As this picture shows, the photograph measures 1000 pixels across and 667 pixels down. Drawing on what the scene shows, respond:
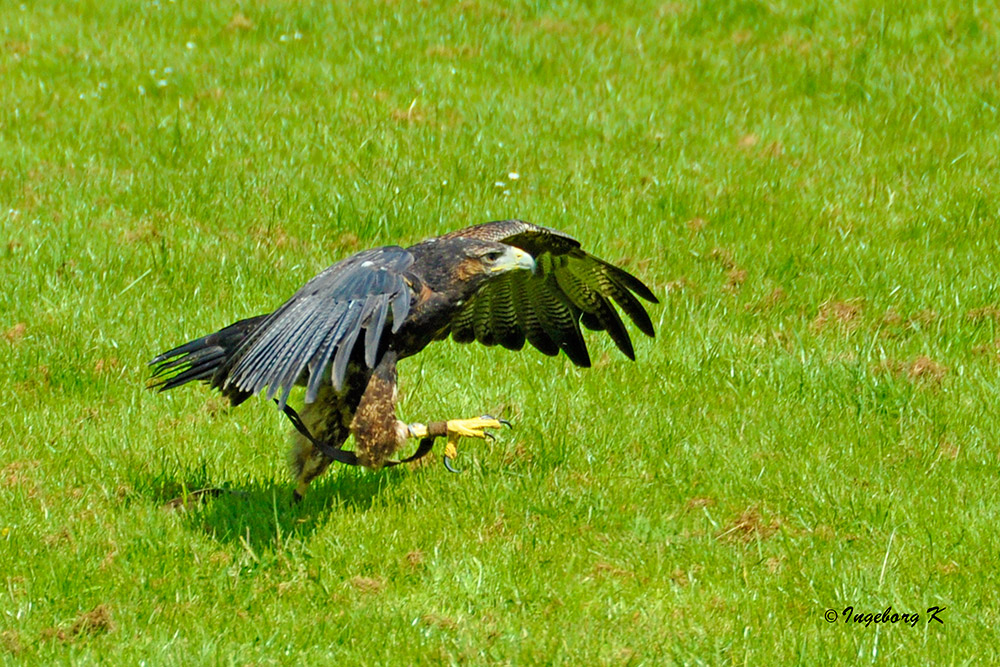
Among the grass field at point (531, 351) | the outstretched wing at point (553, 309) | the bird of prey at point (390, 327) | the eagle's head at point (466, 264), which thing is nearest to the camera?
the grass field at point (531, 351)

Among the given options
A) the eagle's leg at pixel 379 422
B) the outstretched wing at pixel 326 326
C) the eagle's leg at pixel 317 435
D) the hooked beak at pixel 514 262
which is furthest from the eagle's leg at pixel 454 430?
the hooked beak at pixel 514 262

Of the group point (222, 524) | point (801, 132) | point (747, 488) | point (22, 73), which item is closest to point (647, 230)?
point (801, 132)

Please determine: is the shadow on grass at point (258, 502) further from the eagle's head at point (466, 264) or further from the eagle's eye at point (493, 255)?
the eagle's eye at point (493, 255)

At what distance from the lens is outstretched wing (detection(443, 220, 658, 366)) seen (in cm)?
698

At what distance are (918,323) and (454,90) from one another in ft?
14.8

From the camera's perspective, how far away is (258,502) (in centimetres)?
638

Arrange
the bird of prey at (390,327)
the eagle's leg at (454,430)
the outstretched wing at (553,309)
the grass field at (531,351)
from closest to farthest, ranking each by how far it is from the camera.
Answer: the grass field at (531,351) < the bird of prey at (390,327) < the eagle's leg at (454,430) < the outstretched wing at (553,309)

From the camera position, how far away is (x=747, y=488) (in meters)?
6.38

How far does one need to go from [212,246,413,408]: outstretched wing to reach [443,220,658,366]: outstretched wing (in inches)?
41.6

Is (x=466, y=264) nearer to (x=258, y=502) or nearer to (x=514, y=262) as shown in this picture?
(x=514, y=262)

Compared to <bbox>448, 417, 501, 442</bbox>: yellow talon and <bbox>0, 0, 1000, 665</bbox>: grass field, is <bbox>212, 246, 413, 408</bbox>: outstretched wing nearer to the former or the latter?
<bbox>448, 417, 501, 442</bbox>: yellow talon

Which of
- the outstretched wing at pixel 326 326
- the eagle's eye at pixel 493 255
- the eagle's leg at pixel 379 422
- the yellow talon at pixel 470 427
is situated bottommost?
the yellow talon at pixel 470 427

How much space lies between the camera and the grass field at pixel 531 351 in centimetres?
553

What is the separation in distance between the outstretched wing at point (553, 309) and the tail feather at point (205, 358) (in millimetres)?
1133
